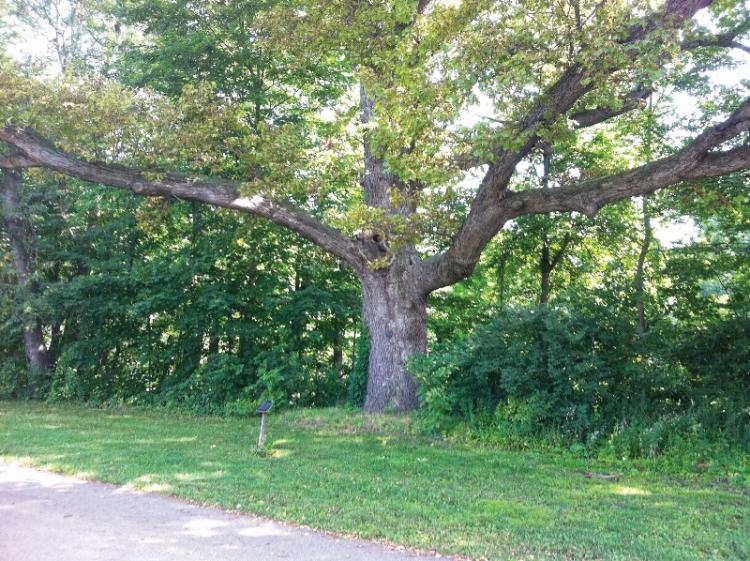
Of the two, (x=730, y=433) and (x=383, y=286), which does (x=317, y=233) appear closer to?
(x=383, y=286)

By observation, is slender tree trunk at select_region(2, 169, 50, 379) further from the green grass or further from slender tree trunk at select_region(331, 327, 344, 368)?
slender tree trunk at select_region(331, 327, 344, 368)

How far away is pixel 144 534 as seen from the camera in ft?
18.3

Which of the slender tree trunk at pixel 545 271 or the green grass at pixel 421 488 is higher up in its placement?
the slender tree trunk at pixel 545 271

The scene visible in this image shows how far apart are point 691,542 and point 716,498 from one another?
6.64ft

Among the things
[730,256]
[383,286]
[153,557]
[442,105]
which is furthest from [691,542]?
[730,256]

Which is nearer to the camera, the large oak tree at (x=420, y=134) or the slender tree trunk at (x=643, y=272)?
the large oak tree at (x=420, y=134)

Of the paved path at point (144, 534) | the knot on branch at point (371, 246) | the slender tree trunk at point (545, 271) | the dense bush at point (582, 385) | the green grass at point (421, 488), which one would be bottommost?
the paved path at point (144, 534)

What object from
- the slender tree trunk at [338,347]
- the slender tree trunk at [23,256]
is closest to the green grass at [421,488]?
the slender tree trunk at [338,347]

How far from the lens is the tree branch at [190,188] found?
1287cm

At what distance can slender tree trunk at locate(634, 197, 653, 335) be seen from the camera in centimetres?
1299

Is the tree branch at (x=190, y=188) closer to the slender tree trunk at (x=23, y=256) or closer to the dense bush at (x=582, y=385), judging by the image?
the dense bush at (x=582, y=385)

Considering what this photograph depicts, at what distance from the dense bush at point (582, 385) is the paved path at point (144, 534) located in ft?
18.2

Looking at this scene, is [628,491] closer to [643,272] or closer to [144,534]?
[144,534]

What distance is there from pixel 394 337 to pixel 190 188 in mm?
5291
